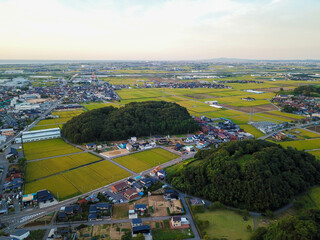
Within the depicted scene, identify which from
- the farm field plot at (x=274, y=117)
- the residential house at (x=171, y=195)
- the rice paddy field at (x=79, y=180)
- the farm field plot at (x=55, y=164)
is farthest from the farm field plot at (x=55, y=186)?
the farm field plot at (x=274, y=117)

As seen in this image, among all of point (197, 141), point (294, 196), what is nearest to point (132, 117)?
point (197, 141)

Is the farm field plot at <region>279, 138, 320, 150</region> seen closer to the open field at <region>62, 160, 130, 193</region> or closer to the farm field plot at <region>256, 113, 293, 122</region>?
the farm field plot at <region>256, 113, 293, 122</region>

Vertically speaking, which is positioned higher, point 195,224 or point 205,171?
point 205,171

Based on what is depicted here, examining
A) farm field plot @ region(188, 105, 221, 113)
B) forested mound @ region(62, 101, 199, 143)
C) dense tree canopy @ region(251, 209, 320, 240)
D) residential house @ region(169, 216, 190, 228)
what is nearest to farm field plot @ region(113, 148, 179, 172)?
forested mound @ region(62, 101, 199, 143)

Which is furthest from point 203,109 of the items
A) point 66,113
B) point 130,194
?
point 130,194

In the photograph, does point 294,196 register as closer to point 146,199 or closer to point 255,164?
point 255,164

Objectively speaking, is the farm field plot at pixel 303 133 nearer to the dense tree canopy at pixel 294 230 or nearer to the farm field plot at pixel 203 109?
the farm field plot at pixel 203 109

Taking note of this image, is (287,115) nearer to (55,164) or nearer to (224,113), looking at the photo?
(224,113)
